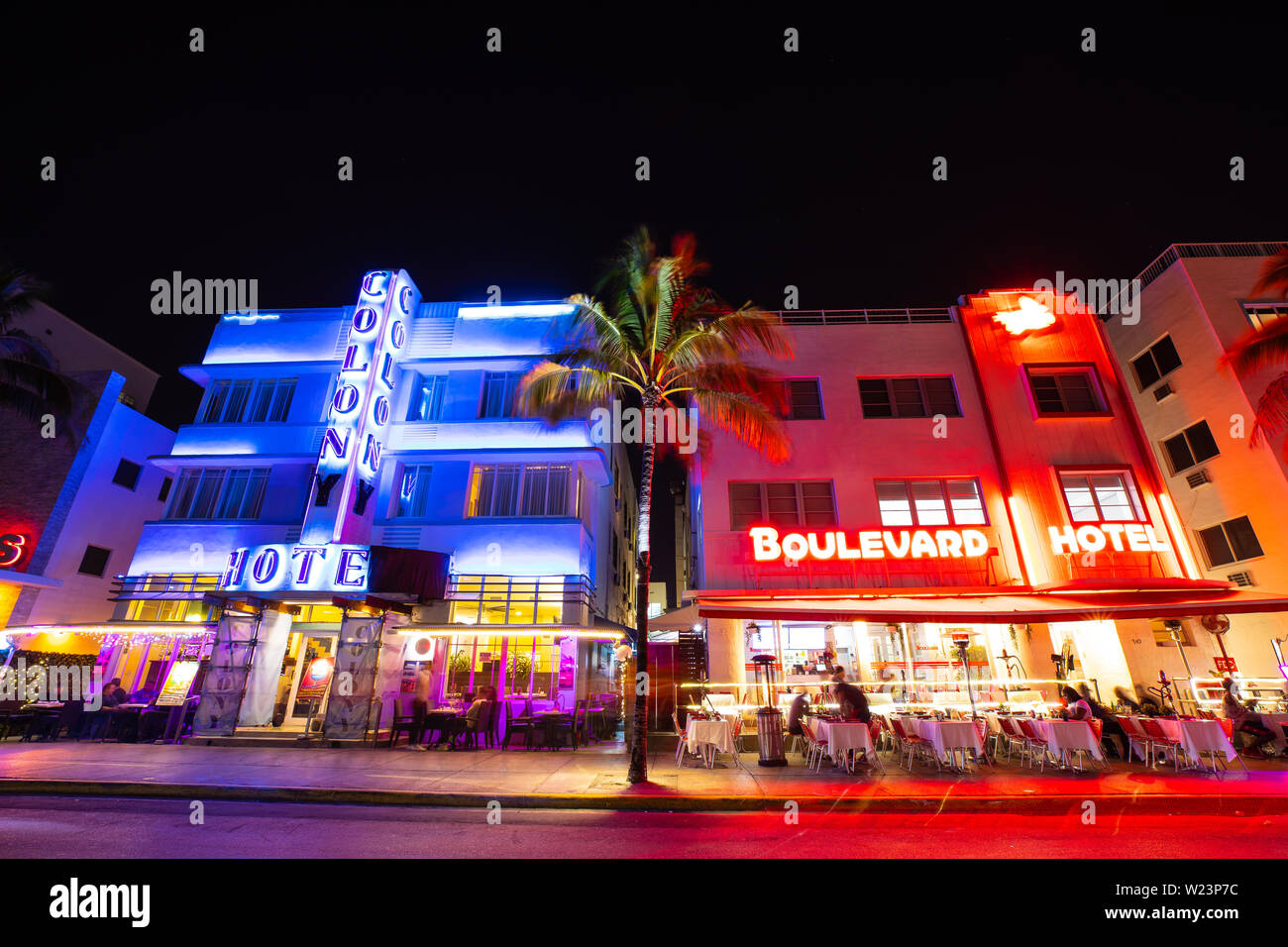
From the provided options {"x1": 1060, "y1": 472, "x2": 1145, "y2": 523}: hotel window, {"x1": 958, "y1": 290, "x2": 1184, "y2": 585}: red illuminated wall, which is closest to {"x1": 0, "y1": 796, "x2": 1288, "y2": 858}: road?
{"x1": 958, "y1": 290, "x2": 1184, "y2": 585}: red illuminated wall

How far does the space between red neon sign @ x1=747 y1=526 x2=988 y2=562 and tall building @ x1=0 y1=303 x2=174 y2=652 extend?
83.7 ft

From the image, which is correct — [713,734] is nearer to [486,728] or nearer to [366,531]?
[486,728]

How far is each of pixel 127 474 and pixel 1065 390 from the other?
3797cm

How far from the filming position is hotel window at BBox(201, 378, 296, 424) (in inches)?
867

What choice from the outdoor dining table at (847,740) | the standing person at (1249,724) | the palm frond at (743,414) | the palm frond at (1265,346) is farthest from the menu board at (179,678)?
the palm frond at (1265,346)

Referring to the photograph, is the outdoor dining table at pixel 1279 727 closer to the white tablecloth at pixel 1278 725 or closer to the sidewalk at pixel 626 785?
the white tablecloth at pixel 1278 725

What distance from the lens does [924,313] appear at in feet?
70.5

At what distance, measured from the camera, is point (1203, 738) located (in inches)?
445

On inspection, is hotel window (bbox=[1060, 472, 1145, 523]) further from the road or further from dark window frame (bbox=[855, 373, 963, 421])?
the road

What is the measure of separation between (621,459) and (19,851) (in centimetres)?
2624

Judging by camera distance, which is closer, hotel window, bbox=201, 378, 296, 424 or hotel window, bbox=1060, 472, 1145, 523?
hotel window, bbox=1060, 472, 1145, 523

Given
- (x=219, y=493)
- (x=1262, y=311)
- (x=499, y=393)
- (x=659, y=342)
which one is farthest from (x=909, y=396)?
(x=219, y=493)

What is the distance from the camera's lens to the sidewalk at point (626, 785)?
9.43 metres
